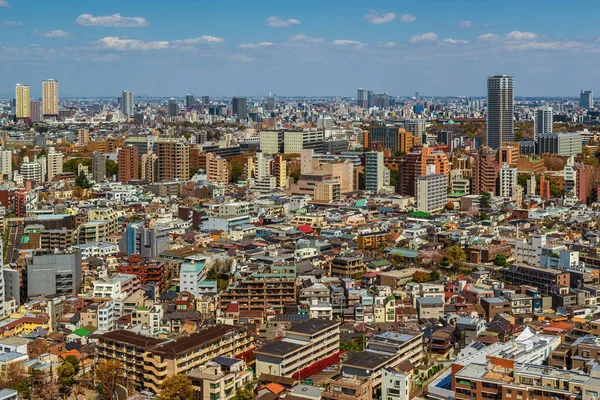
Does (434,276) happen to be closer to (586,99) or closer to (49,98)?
(49,98)

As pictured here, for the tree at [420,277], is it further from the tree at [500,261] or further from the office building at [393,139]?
the office building at [393,139]

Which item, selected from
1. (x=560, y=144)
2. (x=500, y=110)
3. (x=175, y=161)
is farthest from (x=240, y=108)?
(x=175, y=161)

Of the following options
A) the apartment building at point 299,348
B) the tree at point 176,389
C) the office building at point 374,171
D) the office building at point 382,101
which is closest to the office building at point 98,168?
the office building at point 374,171

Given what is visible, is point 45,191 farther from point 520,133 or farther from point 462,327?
point 520,133

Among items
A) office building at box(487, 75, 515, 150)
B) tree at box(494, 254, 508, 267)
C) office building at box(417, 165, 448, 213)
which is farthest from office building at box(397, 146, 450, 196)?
office building at box(487, 75, 515, 150)

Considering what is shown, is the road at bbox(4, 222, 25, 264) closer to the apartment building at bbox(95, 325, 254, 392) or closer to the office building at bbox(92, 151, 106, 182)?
the apartment building at bbox(95, 325, 254, 392)

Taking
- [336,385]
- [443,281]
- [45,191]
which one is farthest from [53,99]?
[336,385]

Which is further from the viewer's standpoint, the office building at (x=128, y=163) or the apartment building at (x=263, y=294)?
the office building at (x=128, y=163)
